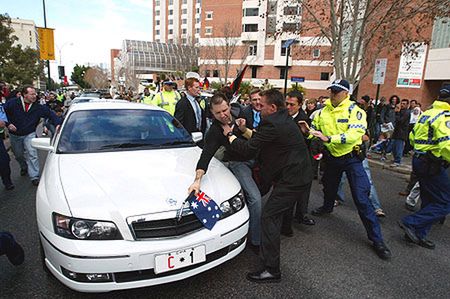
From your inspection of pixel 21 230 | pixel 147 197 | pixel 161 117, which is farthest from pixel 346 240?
pixel 21 230

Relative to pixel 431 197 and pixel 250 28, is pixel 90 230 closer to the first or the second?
pixel 431 197

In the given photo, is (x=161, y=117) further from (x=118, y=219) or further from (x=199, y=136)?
(x=118, y=219)

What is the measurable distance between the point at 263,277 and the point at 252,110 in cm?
226

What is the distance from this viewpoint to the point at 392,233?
364 centimetres

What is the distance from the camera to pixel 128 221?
195cm

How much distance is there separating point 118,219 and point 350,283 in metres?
2.14

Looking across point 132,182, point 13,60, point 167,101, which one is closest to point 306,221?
point 132,182

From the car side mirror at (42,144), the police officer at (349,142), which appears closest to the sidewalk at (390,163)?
the police officer at (349,142)

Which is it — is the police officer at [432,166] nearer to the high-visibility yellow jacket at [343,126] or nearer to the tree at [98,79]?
the high-visibility yellow jacket at [343,126]

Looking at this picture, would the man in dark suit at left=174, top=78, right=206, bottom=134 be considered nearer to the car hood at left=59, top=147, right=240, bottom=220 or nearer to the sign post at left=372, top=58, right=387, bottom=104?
the car hood at left=59, top=147, right=240, bottom=220

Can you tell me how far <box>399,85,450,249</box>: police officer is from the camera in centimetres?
312

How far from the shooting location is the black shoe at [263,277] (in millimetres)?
2506

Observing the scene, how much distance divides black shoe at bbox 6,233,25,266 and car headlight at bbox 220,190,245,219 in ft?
6.15

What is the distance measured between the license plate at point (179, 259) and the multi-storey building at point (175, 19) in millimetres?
74066
